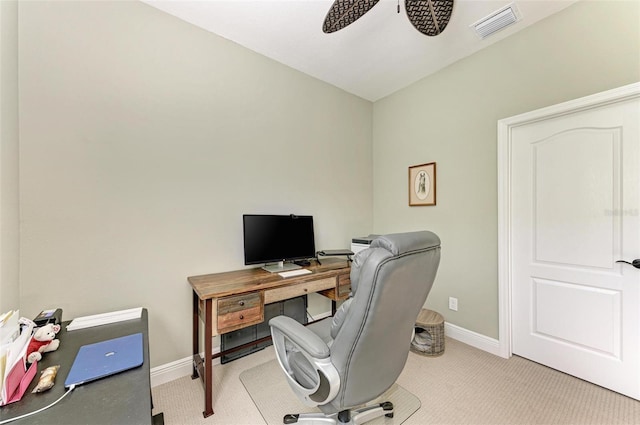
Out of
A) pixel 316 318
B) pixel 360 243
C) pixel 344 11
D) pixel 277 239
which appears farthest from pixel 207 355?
pixel 344 11

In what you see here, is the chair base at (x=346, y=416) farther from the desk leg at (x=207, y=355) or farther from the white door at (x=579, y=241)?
the white door at (x=579, y=241)

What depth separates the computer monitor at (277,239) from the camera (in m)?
2.14

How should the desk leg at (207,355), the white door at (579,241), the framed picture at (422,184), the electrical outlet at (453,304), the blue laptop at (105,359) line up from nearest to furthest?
the blue laptop at (105,359) < the desk leg at (207,355) < the white door at (579,241) < the electrical outlet at (453,304) < the framed picture at (422,184)

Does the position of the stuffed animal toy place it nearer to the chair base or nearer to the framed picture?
the chair base

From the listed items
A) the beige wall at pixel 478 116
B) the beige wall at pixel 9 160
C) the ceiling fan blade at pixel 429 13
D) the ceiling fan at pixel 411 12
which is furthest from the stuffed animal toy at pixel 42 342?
the beige wall at pixel 478 116

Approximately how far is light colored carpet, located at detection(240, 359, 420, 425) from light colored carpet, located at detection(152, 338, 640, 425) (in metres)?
0.04

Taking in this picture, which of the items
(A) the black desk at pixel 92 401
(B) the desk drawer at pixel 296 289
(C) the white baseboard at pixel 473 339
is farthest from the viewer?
(C) the white baseboard at pixel 473 339

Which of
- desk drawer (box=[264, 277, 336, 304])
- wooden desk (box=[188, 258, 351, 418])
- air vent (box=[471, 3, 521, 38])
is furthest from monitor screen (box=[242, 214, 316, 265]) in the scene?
air vent (box=[471, 3, 521, 38])

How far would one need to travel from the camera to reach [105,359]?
1033 mm

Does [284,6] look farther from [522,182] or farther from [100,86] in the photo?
[522,182]

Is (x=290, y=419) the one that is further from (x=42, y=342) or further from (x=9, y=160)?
(x=9, y=160)

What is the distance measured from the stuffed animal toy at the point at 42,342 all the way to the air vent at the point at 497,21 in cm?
339

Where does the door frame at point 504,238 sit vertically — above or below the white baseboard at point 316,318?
above

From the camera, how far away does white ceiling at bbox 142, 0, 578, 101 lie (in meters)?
1.88
